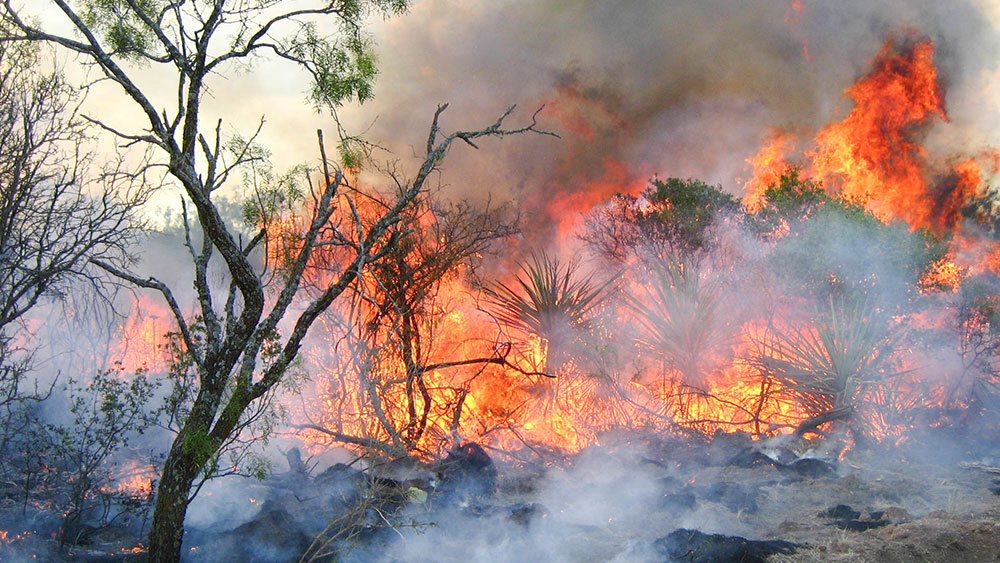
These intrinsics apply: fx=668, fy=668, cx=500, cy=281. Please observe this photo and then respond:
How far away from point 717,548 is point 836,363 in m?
5.21

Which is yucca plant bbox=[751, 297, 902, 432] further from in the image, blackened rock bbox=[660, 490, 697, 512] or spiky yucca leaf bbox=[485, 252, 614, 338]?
blackened rock bbox=[660, 490, 697, 512]

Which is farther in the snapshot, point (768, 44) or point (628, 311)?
point (768, 44)

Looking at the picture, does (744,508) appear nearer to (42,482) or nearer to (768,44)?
(42,482)

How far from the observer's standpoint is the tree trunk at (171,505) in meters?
5.70

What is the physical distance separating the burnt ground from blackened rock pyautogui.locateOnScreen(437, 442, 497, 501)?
0.06 feet

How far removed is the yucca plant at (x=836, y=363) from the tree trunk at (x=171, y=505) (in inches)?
317

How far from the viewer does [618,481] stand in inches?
358

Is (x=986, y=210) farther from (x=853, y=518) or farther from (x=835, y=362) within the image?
(x=853, y=518)

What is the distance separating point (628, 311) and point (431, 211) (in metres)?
3.73

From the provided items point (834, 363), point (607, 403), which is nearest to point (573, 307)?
point (607, 403)

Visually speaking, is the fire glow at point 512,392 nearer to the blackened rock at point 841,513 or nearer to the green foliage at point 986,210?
the green foliage at point 986,210

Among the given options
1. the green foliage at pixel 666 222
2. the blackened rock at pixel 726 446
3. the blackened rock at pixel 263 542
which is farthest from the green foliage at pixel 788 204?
the blackened rock at pixel 263 542

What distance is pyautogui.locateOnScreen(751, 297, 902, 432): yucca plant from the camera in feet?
32.5

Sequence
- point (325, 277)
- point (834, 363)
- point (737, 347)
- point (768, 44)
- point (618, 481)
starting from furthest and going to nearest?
point (768, 44) → point (737, 347) → point (325, 277) → point (834, 363) → point (618, 481)
